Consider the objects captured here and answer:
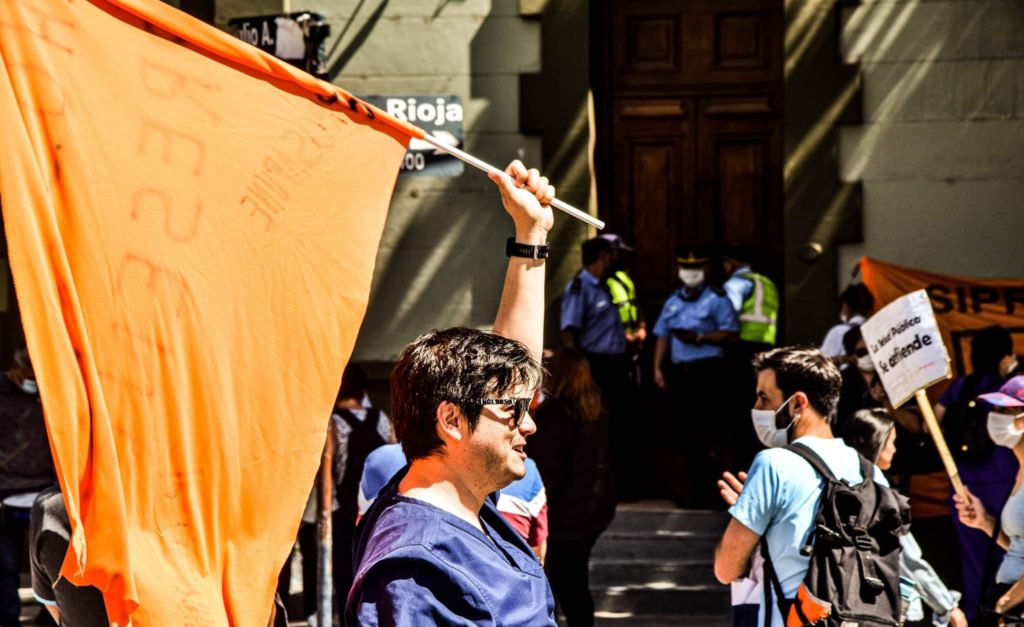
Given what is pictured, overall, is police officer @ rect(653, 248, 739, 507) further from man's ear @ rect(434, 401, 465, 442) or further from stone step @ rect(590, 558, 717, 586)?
man's ear @ rect(434, 401, 465, 442)

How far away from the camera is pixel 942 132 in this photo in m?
10.9

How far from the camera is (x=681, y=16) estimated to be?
448 inches

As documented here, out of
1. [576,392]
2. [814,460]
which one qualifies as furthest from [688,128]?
[814,460]

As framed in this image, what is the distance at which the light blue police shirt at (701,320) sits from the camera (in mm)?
10414

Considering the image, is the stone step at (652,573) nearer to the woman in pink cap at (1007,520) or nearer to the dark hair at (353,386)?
the dark hair at (353,386)

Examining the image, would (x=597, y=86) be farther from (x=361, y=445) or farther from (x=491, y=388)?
(x=491, y=388)

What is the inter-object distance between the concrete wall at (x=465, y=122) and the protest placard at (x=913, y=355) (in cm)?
478

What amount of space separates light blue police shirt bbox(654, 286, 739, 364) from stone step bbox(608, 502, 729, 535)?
1108mm

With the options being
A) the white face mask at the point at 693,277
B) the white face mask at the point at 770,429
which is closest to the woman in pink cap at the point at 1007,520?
the white face mask at the point at 770,429

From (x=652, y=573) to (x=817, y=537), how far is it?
5153 millimetres

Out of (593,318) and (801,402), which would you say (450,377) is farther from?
(593,318)

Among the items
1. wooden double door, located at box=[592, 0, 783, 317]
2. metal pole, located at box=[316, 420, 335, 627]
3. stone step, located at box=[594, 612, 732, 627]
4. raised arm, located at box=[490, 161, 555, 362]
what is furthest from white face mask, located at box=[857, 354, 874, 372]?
raised arm, located at box=[490, 161, 555, 362]

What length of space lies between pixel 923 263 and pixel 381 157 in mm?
7767

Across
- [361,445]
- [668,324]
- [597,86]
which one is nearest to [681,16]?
[597,86]
